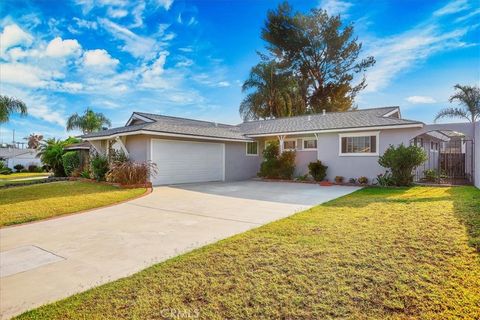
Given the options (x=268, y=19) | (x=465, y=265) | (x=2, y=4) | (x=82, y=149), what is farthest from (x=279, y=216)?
(x=268, y=19)

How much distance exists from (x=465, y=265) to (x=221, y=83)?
2050 cm

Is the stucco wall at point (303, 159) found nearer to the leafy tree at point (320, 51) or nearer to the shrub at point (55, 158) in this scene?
the leafy tree at point (320, 51)

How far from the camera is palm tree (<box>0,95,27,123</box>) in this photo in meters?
18.1

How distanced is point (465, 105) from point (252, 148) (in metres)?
17.0

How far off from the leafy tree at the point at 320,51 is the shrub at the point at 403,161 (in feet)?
63.9

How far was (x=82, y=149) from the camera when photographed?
20859mm

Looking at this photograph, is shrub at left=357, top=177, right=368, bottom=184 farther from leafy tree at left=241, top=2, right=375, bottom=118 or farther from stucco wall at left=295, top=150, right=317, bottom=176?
leafy tree at left=241, top=2, right=375, bottom=118

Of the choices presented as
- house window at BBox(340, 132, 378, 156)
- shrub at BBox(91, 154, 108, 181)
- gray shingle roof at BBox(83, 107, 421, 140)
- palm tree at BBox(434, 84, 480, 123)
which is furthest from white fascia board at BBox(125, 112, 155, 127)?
palm tree at BBox(434, 84, 480, 123)

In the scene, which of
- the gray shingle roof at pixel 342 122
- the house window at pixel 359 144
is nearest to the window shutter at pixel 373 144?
the house window at pixel 359 144

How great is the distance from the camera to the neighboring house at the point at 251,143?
543 inches

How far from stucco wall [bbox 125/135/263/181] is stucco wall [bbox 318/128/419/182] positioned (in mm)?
5108

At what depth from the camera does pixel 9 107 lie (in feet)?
61.0

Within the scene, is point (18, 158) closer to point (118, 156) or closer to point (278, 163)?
point (118, 156)

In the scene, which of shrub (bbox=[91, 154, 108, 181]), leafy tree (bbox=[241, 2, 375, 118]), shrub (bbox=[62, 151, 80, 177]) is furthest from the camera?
leafy tree (bbox=[241, 2, 375, 118])
